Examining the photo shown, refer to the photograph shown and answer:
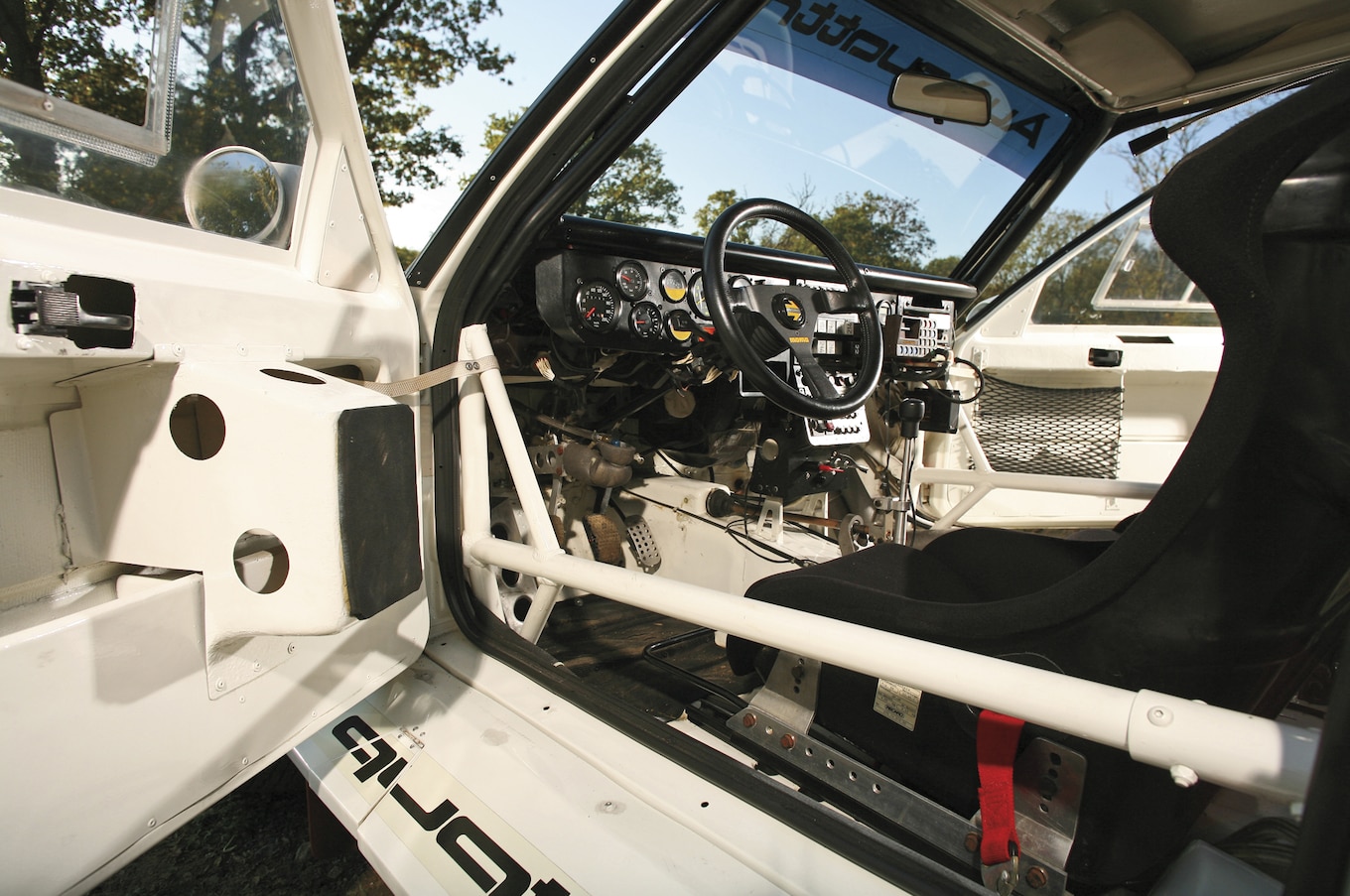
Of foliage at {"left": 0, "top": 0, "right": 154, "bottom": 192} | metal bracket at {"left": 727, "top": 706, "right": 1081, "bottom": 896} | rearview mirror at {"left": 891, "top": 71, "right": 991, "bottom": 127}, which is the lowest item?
metal bracket at {"left": 727, "top": 706, "right": 1081, "bottom": 896}

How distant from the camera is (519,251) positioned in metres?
1.35

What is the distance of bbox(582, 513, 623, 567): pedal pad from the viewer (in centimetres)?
227

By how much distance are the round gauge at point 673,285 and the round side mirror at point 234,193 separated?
3.20ft

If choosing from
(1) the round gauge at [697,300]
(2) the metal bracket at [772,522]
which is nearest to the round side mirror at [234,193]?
(1) the round gauge at [697,300]

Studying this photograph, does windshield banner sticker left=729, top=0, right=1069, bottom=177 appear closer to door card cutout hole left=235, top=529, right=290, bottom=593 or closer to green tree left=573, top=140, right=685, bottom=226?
green tree left=573, top=140, right=685, bottom=226

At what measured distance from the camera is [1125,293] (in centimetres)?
320

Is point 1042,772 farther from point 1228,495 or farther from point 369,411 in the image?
point 369,411

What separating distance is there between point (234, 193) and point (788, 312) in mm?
1362

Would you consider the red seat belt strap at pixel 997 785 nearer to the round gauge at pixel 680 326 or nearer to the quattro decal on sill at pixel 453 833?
the quattro decal on sill at pixel 453 833

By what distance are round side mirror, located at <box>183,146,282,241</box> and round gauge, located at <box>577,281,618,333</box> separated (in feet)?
2.29

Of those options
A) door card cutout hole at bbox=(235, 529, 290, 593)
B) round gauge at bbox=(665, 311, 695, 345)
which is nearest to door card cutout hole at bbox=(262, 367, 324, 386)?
door card cutout hole at bbox=(235, 529, 290, 593)

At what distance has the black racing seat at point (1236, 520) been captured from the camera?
574 millimetres

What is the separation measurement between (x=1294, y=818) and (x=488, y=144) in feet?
29.4

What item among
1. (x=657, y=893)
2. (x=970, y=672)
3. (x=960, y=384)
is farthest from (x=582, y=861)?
(x=960, y=384)
